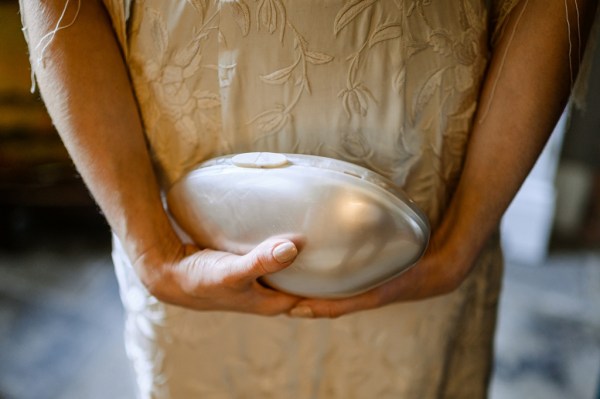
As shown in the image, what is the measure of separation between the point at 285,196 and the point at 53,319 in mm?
1395

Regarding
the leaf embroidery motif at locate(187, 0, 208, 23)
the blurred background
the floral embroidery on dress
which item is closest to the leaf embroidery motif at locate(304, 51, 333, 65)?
the floral embroidery on dress

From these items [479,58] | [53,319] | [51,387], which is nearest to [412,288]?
[479,58]

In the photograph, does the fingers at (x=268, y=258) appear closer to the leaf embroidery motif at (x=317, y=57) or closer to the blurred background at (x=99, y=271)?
the leaf embroidery motif at (x=317, y=57)

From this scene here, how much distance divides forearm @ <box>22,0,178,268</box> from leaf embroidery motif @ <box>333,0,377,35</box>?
225 mm

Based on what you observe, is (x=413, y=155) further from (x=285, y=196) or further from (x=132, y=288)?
(x=132, y=288)

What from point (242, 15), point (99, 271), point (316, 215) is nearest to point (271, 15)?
point (242, 15)

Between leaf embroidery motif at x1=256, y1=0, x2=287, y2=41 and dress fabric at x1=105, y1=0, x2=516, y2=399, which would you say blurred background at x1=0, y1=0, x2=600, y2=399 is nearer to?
dress fabric at x1=105, y1=0, x2=516, y2=399

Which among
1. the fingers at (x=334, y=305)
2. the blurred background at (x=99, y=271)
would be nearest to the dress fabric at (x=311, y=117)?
the fingers at (x=334, y=305)

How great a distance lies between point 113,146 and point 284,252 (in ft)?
0.73

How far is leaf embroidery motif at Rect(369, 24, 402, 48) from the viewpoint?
1.73 feet

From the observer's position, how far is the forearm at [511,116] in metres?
0.55

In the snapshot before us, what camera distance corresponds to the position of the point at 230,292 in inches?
20.9

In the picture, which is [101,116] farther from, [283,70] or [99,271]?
[99,271]

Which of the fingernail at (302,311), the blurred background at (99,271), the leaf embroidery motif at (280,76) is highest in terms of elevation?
the leaf embroidery motif at (280,76)
